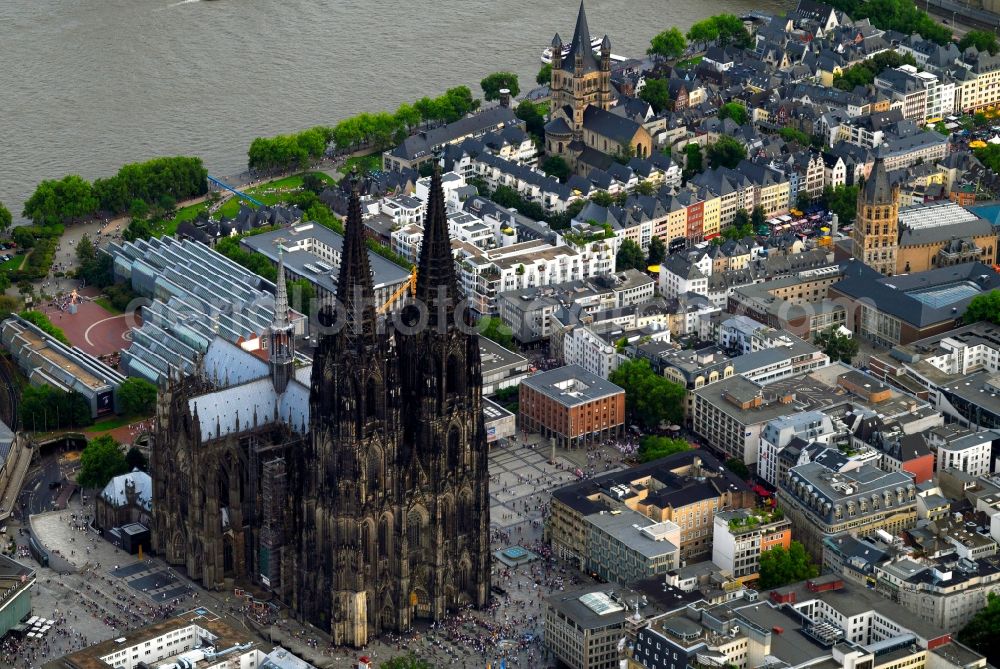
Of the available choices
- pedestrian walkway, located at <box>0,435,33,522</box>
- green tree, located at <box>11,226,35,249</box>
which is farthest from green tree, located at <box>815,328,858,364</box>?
green tree, located at <box>11,226,35,249</box>

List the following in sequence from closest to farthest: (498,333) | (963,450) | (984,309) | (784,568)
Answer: (784,568) → (963,450) → (984,309) → (498,333)

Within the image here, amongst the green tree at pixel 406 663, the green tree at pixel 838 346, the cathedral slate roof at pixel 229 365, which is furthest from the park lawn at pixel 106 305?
the green tree at pixel 406 663

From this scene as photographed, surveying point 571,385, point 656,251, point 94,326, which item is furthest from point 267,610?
point 656,251

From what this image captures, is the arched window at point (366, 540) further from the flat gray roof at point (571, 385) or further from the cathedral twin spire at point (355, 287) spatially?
the flat gray roof at point (571, 385)

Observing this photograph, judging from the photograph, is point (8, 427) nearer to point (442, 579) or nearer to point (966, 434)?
point (442, 579)

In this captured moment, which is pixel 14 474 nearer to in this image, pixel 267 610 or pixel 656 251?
pixel 267 610

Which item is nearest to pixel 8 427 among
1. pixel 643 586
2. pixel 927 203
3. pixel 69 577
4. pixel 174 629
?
pixel 69 577

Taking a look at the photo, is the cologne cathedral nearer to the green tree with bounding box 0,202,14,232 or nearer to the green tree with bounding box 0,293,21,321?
the green tree with bounding box 0,293,21,321
